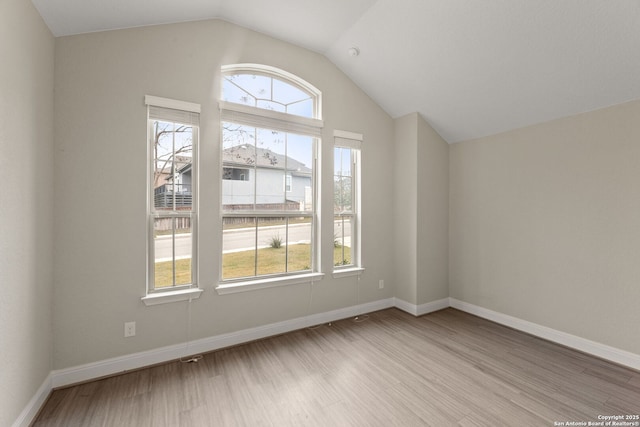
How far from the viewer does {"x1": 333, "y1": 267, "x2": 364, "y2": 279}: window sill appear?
3401mm

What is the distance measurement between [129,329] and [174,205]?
3.59ft

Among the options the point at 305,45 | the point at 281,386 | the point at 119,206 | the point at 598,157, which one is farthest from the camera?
the point at 305,45

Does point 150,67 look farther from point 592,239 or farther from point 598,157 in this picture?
point 592,239

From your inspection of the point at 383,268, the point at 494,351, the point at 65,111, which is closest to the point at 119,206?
the point at 65,111

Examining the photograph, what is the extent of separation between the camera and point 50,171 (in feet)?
6.63

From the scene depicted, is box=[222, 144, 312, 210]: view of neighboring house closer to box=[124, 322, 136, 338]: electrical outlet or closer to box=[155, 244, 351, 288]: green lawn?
box=[155, 244, 351, 288]: green lawn

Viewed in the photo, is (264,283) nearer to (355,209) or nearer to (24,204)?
(355,209)

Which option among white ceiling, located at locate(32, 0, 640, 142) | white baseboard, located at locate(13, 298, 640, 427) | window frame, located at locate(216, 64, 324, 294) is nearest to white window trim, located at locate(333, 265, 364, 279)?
window frame, located at locate(216, 64, 324, 294)

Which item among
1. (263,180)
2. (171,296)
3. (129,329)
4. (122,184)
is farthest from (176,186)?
(129,329)

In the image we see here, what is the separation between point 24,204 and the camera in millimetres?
1697

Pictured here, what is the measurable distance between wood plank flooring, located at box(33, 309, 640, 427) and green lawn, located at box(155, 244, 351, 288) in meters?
0.71

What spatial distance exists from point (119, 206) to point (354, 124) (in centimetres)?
268

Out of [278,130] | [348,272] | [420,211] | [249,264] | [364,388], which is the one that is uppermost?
[278,130]

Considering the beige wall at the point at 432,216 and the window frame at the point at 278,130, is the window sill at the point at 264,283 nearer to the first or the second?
the window frame at the point at 278,130
